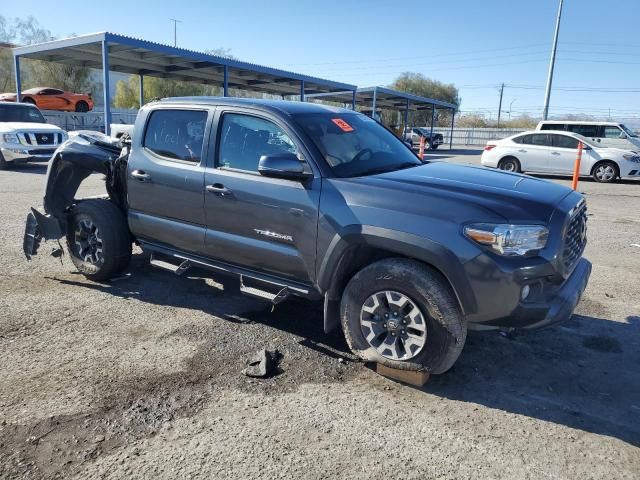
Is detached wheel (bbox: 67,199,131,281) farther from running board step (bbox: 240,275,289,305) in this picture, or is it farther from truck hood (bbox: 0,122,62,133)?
truck hood (bbox: 0,122,62,133)

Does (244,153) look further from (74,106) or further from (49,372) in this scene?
(74,106)

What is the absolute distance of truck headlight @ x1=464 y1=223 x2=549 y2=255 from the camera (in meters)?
3.17

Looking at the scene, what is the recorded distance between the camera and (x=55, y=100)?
30.1 meters

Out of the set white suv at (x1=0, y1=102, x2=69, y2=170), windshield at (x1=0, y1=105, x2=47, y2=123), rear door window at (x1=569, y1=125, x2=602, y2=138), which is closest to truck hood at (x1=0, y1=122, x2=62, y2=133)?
white suv at (x1=0, y1=102, x2=69, y2=170)

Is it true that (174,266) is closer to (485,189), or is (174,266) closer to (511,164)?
(485,189)

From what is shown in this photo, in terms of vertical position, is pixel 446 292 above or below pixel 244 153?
below

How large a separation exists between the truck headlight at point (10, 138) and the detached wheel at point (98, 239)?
11.3 meters

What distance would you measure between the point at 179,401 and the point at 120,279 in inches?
106

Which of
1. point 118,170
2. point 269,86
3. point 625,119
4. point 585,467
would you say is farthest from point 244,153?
point 625,119

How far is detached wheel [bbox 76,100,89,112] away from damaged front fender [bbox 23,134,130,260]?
29.4 metres

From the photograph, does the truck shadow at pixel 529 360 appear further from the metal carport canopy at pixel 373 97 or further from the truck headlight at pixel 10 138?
the metal carport canopy at pixel 373 97

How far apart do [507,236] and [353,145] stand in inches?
63.2

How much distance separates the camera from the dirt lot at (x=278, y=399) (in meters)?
2.72

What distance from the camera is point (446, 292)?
10.9 feet
